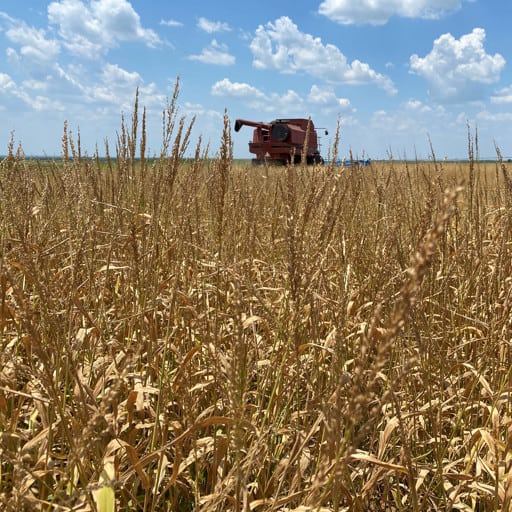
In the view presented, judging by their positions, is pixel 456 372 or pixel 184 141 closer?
pixel 184 141

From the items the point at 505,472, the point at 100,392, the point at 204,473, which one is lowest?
the point at 204,473

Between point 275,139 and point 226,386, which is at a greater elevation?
point 275,139

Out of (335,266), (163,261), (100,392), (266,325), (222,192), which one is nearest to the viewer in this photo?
(222,192)

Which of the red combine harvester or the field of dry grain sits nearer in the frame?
the field of dry grain

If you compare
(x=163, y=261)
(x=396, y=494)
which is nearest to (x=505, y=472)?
(x=396, y=494)

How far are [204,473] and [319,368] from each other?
1.60ft

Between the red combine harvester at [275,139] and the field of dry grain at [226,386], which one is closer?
the field of dry grain at [226,386]

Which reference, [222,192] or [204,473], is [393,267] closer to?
[222,192]

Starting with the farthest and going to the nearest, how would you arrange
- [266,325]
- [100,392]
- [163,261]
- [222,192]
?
[163,261], [266,325], [100,392], [222,192]

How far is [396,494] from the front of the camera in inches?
52.0

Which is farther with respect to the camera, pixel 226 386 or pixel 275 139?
pixel 275 139

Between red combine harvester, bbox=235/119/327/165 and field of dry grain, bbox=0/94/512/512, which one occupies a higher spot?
red combine harvester, bbox=235/119/327/165

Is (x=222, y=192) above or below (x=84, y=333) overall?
above

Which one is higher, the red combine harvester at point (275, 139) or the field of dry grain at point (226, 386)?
the red combine harvester at point (275, 139)
